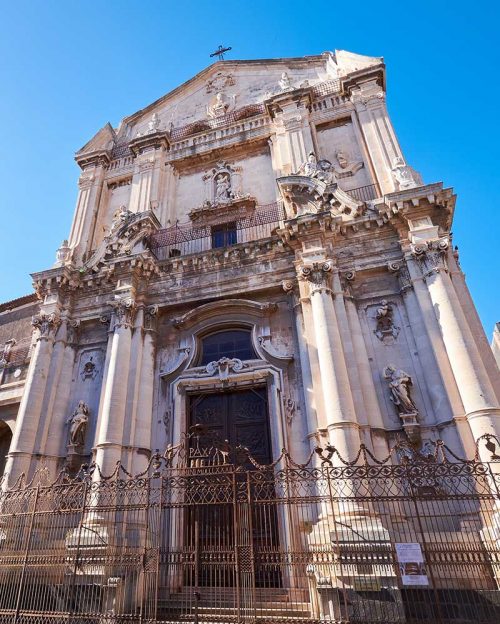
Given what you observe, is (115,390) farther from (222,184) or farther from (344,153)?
(344,153)

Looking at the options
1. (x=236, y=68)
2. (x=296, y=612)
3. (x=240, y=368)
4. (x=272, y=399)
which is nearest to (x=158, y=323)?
(x=240, y=368)

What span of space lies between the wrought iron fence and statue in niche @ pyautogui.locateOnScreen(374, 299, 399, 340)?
313cm

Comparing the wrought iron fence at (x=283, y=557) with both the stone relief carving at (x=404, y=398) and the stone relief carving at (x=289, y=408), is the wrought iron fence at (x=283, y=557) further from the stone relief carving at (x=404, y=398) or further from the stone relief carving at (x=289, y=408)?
the stone relief carving at (x=289, y=408)

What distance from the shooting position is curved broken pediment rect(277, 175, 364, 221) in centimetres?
1301

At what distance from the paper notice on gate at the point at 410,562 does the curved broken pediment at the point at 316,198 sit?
8.94m

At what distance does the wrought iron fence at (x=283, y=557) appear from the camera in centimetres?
692

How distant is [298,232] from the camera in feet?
40.7

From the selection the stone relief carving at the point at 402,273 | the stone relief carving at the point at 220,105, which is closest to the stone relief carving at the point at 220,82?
the stone relief carving at the point at 220,105

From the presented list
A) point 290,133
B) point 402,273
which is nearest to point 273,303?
point 402,273

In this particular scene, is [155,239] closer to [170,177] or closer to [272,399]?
[170,177]

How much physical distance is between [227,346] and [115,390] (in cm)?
348

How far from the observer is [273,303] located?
12.7 m

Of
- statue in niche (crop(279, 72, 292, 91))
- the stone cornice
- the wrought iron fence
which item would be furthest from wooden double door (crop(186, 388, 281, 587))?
statue in niche (crop(279, 72, 292, 91))

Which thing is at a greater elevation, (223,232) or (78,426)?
(223,232)
